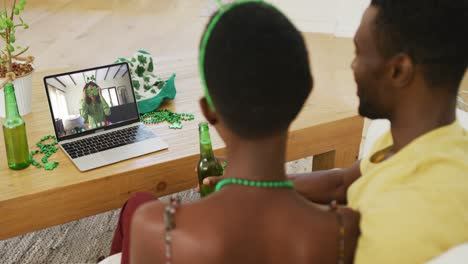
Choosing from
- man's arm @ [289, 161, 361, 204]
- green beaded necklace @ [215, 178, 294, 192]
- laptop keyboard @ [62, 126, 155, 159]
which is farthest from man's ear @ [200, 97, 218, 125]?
laptop keyboard @ [62, 126, 155, 159]

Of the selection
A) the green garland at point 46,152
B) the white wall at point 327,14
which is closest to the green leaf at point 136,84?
the green garland at point 46,152

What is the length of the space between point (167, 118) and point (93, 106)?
0.25 meters

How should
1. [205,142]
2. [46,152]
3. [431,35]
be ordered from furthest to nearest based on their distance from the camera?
[46,152] < [205,142] < [431,35]

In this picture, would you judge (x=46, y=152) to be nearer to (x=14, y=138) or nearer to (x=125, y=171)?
(x=14, y=138)

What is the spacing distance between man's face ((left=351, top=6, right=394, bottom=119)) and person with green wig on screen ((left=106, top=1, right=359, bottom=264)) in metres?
0.27

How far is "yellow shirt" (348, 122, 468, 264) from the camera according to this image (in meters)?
0.85

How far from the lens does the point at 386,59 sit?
101 centimetres

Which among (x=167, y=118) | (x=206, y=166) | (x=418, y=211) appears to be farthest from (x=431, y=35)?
(x=167, y=118)

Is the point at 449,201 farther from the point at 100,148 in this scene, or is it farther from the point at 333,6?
the point at 333,6

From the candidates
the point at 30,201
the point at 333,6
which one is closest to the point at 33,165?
the point at 30,201

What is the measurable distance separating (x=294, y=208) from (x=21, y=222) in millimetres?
830

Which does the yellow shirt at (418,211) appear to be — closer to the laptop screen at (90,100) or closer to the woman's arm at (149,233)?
the woman's arm at (149,233)

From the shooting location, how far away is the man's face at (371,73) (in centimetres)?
104

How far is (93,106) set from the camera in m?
1.59
